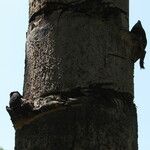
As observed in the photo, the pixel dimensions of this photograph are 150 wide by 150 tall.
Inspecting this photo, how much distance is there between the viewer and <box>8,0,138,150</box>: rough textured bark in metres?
1.48

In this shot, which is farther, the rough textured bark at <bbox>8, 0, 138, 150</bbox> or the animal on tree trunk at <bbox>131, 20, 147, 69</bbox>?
the animal on tree trunk at <bbox>131, 20, 147, 69</bbox>

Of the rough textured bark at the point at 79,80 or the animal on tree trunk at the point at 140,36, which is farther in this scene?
the animal on tree trunk at the point at 140,36

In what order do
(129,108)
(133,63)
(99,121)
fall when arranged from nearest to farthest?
(99,121), (129,108), (133,63)

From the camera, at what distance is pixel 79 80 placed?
156 centimetres

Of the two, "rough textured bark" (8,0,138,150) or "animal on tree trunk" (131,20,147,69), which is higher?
"animal on tree trunk" (131,20,147,69)

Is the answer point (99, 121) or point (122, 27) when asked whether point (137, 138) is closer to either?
point (99, 121)

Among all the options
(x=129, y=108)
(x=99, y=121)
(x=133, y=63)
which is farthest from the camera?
(x=133, y=63)

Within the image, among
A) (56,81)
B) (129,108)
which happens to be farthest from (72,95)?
(129,108)

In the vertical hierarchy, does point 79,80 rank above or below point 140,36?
below

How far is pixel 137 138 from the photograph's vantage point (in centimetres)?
160

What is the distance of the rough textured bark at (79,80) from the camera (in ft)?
4.86

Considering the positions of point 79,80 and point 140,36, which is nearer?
point 79,80

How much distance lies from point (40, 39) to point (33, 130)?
1.09 feet

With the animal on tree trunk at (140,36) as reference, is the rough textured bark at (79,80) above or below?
below
